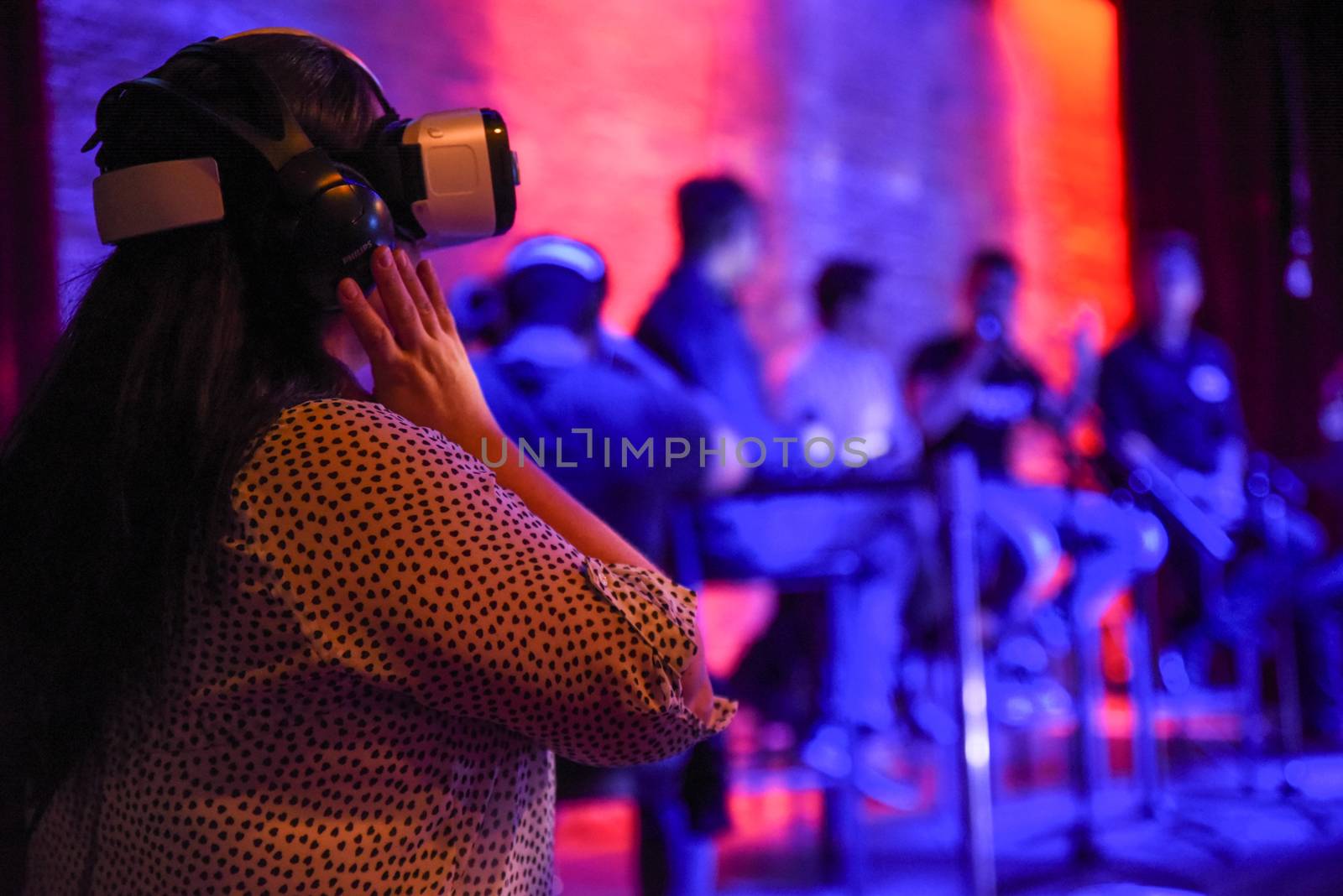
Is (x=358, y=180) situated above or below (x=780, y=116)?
below

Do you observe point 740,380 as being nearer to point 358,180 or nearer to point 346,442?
point 358,180

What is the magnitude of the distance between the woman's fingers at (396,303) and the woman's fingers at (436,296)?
2cm

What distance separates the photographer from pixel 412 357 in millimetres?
526

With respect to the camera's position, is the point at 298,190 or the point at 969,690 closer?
the point at 298,190

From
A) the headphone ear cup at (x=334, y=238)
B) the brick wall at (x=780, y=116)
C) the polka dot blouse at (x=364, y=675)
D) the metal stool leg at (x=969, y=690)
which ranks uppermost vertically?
the brick wall at (x=780, y=116)

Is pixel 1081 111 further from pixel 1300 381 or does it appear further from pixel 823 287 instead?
pixel 823 287

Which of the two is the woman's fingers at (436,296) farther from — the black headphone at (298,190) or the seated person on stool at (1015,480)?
the seated person on stool at (1015,480)

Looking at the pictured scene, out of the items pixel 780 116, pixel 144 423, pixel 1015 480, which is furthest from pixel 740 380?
pixel 144 423

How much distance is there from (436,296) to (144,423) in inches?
6.3

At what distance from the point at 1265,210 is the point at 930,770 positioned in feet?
8.97

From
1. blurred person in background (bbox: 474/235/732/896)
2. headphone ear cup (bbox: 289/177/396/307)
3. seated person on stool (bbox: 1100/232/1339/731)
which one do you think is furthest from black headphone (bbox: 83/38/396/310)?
seated person on stool (bbox: 1100/232/1339/731)

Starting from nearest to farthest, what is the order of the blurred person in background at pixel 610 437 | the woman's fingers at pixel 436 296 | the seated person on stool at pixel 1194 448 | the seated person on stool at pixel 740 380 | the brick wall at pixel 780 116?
the woman's fingers at pixel 436 296 < the blurred person in background at pixel 610 437 < the seated person on stool at pixel 740 380 < the brick wall at pixel 780 116 < the seated person on stool at pixel 1194 448

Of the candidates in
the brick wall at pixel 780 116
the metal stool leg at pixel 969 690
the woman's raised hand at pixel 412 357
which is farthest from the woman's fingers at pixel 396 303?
the brick wall at pixel 780 116

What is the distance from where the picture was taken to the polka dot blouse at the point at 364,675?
0.44 metres
